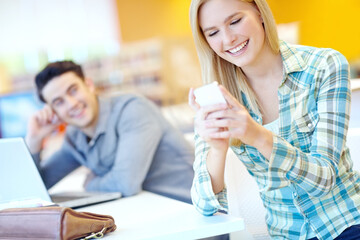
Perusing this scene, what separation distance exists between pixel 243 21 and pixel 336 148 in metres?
0.38

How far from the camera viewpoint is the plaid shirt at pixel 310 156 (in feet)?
3.65

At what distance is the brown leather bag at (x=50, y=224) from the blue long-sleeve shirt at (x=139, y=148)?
0.86m

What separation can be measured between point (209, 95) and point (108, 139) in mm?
1320

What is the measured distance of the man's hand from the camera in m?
2.49

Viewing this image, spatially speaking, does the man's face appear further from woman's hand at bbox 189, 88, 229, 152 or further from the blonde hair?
woman's hand at bbox 189, 88, 229, 152

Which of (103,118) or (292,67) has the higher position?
(292,67)

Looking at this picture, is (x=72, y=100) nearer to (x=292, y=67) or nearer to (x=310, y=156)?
(x=292, y=67)

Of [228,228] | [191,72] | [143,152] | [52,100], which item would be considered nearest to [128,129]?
[143,152]

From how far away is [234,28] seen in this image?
124 centimetres

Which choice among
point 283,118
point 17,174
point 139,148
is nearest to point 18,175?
point 17,174

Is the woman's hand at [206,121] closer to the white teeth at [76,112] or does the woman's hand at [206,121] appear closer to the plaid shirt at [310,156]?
the plaid shirt at [310,156]

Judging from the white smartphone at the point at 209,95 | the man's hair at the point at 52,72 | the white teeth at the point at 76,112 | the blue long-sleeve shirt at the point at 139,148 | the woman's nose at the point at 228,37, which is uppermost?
the woman's nose at the point at 228,37

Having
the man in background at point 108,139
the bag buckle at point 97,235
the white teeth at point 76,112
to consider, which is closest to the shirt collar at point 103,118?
the man in background at point 108,139

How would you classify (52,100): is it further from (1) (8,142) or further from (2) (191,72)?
(2) (191,72)
